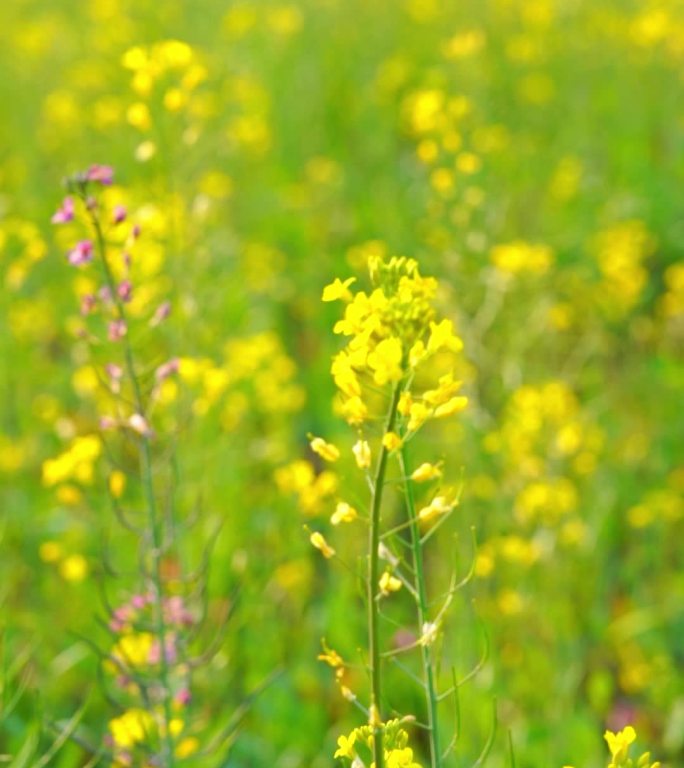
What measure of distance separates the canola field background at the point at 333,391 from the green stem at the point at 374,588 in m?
0.13

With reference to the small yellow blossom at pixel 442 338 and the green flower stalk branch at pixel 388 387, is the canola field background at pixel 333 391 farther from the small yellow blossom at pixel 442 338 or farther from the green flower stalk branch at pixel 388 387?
the small yellow blossom at pixel 442 338

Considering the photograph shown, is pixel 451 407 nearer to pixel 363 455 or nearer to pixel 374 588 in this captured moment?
pixel 363 455

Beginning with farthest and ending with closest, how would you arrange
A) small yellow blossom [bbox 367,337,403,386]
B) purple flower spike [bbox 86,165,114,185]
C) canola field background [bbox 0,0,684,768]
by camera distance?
canola field background [bbox 0,0,684,768], purple flower spike [bbox 86,165,114,185], small yellow blossom [bbox 367,337,403,386]

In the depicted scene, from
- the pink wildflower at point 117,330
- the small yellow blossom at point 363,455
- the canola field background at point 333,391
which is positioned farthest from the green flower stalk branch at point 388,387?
the pink wildflower at point 117,330

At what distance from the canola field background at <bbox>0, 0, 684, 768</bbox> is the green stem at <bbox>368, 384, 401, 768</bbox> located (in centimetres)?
13

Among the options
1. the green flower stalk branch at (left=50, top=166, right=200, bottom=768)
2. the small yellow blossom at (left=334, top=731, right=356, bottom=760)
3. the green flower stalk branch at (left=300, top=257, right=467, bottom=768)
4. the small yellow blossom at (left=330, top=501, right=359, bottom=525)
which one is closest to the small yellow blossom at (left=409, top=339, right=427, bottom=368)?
the green flower stalk branch at (left=300, top=257, right=467, bottom=768)

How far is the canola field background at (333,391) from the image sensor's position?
3223 mm

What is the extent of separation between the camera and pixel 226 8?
892 cm

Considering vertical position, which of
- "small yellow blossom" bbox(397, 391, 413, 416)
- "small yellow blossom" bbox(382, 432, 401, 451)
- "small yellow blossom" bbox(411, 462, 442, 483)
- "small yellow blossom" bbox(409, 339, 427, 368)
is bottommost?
"small yellow blossom" bbox(411, 462, 442, 483)

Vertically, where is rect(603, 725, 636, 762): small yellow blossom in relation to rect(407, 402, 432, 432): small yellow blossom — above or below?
below

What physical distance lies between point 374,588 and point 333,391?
325 centimetres

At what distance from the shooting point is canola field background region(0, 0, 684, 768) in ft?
10.6

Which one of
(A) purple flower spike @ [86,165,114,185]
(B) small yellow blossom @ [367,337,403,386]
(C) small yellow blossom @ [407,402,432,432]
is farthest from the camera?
(A) purple flower spike @ [86,165,114,185]

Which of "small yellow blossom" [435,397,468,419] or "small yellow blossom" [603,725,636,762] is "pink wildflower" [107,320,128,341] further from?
"small yellow blossom" [603,725,636,762]
